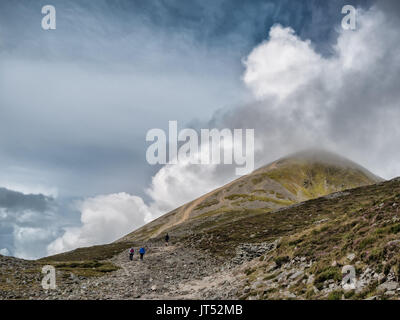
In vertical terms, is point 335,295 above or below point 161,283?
above

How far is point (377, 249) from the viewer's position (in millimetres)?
18375

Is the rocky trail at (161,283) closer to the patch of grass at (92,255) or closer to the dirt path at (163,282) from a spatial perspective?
the dirt path at (163,282)

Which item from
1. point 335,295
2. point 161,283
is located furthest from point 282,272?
point 161,283

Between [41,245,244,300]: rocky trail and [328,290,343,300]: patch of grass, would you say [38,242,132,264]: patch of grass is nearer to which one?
[41,245,244,300]: rocky trail

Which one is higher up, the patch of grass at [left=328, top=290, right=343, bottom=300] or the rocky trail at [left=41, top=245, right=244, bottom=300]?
the patch of grass at [left=328, top=290, right=343, bottom=300]

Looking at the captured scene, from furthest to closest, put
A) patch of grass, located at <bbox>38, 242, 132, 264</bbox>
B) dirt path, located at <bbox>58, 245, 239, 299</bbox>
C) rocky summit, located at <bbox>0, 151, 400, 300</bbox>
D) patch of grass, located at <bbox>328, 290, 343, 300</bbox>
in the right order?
patch of grass, located at <bbox>38, 242, 132, 264</bbox> < dirt path, located at <bbox>58, 245, 239, 299</bbox> < rocky summit, located at <bbox>0, 151, 400, 300</bbox> < patch of grass, located at <bbox>328, 290, 343, 300</bbox>

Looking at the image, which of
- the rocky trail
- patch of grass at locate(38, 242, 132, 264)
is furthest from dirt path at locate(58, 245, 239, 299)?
patch of grass at locate(38, 242, 132, 264)

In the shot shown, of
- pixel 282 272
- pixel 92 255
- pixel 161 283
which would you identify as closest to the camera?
pixel 282 272

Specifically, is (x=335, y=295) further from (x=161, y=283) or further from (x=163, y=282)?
(x=163, y=282)

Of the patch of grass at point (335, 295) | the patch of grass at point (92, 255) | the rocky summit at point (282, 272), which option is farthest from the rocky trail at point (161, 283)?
the patch of grass at point (92, 255)

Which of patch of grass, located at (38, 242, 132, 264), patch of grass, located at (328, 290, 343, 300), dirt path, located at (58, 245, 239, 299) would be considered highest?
patch of grass, located at (328, 290, 343, 300)
